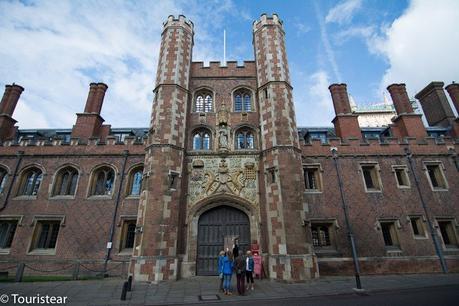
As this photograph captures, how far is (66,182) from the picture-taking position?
644 inches

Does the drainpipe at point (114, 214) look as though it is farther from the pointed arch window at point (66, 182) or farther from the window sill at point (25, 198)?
the window sill at point (25, 198)

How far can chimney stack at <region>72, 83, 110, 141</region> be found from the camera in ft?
59.8

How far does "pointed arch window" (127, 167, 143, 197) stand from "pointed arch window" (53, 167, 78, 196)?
3837 millimetres

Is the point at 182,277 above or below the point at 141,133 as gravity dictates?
below

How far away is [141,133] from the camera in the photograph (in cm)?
2078

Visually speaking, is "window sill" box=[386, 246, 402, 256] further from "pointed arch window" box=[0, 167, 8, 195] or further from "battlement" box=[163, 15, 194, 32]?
"pointed arch window" box=[0, 167, 8, 195]

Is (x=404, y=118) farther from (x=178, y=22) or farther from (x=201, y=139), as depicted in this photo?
(x=178, y=22)

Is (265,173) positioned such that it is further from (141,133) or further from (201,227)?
(141,133)

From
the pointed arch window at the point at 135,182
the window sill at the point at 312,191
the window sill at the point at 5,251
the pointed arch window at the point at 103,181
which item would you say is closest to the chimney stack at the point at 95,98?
the pointed arch window at the point at 103,181

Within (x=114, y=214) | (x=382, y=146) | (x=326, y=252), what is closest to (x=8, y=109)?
(x=114, y=214)

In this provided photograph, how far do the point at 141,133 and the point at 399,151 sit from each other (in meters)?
20.6

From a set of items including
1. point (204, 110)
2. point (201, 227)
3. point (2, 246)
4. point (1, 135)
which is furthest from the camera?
point (1, 135)

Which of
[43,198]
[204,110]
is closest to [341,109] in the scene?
[204,110]

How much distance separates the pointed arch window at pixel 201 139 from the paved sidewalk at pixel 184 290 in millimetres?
7583
